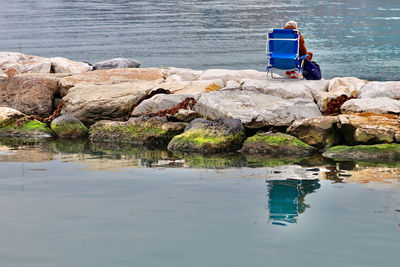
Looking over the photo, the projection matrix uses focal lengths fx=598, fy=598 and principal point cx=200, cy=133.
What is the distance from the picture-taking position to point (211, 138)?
10570 mm

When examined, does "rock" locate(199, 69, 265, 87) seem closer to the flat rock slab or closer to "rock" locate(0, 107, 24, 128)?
the flat rock slab

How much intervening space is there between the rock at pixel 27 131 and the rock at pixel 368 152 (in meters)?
5.80

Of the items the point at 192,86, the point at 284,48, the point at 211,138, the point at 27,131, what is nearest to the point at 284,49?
the point at 284,48

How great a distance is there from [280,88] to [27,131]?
5290 millimetres

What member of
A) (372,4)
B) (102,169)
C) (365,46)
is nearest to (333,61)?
(365,46)

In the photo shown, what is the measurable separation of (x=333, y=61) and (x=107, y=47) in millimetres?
13058

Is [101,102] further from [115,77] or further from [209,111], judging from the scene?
[209,111]

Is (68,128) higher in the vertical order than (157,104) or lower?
lower

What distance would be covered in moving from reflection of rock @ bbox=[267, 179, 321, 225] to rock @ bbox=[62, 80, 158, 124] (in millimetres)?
5582

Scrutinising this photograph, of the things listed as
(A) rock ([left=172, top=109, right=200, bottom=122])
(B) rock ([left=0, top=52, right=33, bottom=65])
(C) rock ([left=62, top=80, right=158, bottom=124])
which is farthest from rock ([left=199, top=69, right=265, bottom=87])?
(B) rock ([left=0, top=52, right=33, bottom=65])

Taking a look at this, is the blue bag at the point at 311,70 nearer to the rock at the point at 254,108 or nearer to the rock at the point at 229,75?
the rock at the point at 229,75

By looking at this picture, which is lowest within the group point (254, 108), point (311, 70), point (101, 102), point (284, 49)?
point (101, 102)

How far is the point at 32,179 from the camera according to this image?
8.36 m

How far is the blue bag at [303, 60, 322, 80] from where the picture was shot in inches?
510
